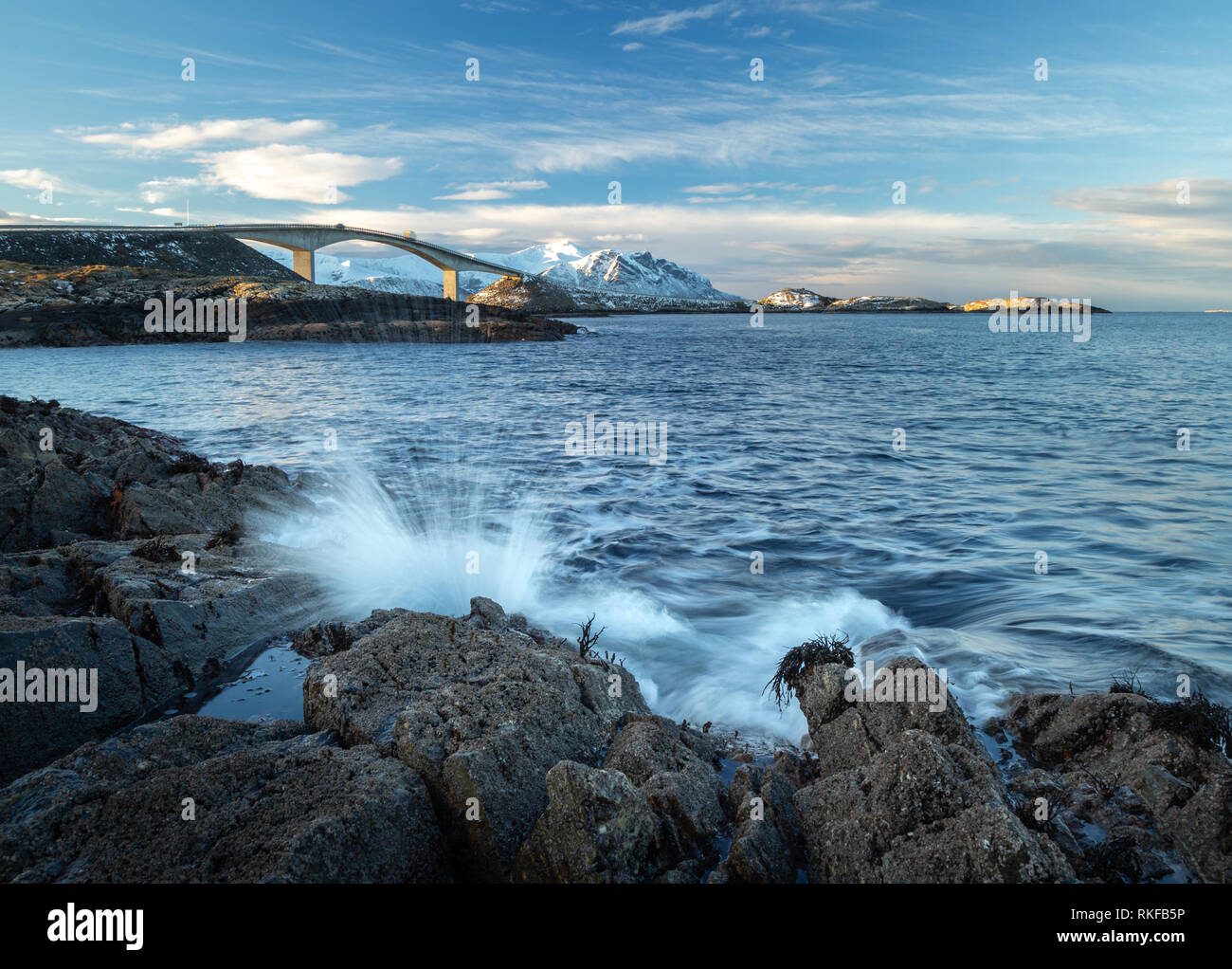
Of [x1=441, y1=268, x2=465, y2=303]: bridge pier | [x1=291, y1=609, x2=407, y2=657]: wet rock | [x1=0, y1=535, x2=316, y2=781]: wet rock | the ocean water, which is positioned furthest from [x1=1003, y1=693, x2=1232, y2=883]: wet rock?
[x1=441, y1=268, x2=465, y2=303]: bridge pier

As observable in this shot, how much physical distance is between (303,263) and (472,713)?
112197 mm

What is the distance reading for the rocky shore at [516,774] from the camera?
11.3 ft

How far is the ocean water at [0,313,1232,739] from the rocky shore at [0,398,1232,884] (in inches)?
58.5

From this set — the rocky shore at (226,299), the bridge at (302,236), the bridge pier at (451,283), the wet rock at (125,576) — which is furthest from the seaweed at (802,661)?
the bridge pier at (451,283)

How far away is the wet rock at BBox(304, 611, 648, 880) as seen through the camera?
3.88 meters

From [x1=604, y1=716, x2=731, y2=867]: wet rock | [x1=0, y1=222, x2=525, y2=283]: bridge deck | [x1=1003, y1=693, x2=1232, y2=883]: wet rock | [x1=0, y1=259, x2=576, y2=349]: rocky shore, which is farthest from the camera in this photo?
[x1=0, y1=222, x2=525, y2=283]: bridge deck

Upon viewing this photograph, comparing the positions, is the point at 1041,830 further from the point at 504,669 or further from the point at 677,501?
the point at 677,501

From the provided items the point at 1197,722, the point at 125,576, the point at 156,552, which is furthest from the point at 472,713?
the point at 156,552

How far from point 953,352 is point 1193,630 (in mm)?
67733

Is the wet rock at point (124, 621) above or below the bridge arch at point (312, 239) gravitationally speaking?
below

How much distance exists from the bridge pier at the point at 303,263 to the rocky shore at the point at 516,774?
4194 inches

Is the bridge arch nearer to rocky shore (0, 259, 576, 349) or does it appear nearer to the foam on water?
rocky shore (0, 259, 576, 349)

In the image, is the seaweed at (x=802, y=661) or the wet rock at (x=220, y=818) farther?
the seaweed at (x=802, y=661)

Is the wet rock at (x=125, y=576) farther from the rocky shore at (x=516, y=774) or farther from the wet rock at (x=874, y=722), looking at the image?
the wet rock at (x=874, y=722)
